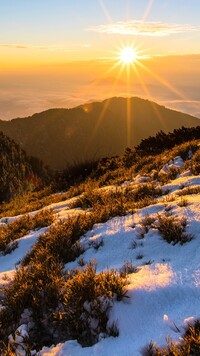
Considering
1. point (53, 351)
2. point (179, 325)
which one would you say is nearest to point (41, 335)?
point (53, 351)

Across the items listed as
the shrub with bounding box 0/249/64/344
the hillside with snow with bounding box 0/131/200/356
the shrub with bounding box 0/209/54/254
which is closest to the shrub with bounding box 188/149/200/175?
the hillside with snow with bounding box 0/131/200/356

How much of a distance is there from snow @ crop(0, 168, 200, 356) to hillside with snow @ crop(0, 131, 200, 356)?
1 centimetres

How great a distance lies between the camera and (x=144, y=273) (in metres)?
4.14

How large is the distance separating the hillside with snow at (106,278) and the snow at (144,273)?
0.01m

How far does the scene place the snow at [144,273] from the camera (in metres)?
3.19

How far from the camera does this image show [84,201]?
8055 mm

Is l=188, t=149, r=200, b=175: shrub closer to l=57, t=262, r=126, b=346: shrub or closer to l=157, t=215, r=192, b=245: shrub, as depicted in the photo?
l=157, t=215, r=192, b=245: shrub

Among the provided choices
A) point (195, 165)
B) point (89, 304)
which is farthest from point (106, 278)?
point (195, 165)

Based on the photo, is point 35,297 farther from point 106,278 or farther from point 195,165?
point 195,165

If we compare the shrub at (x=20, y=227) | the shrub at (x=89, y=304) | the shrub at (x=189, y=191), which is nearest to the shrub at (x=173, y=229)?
the shrub at (x=89, y=304)

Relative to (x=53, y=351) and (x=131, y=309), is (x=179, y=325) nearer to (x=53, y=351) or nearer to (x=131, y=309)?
(x=131, y=309)

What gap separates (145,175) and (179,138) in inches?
246

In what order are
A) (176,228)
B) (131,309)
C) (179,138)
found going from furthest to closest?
(179,138) → (176,228) → (131,309)

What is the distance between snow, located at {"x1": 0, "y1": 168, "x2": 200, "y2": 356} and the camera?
3189 mm
